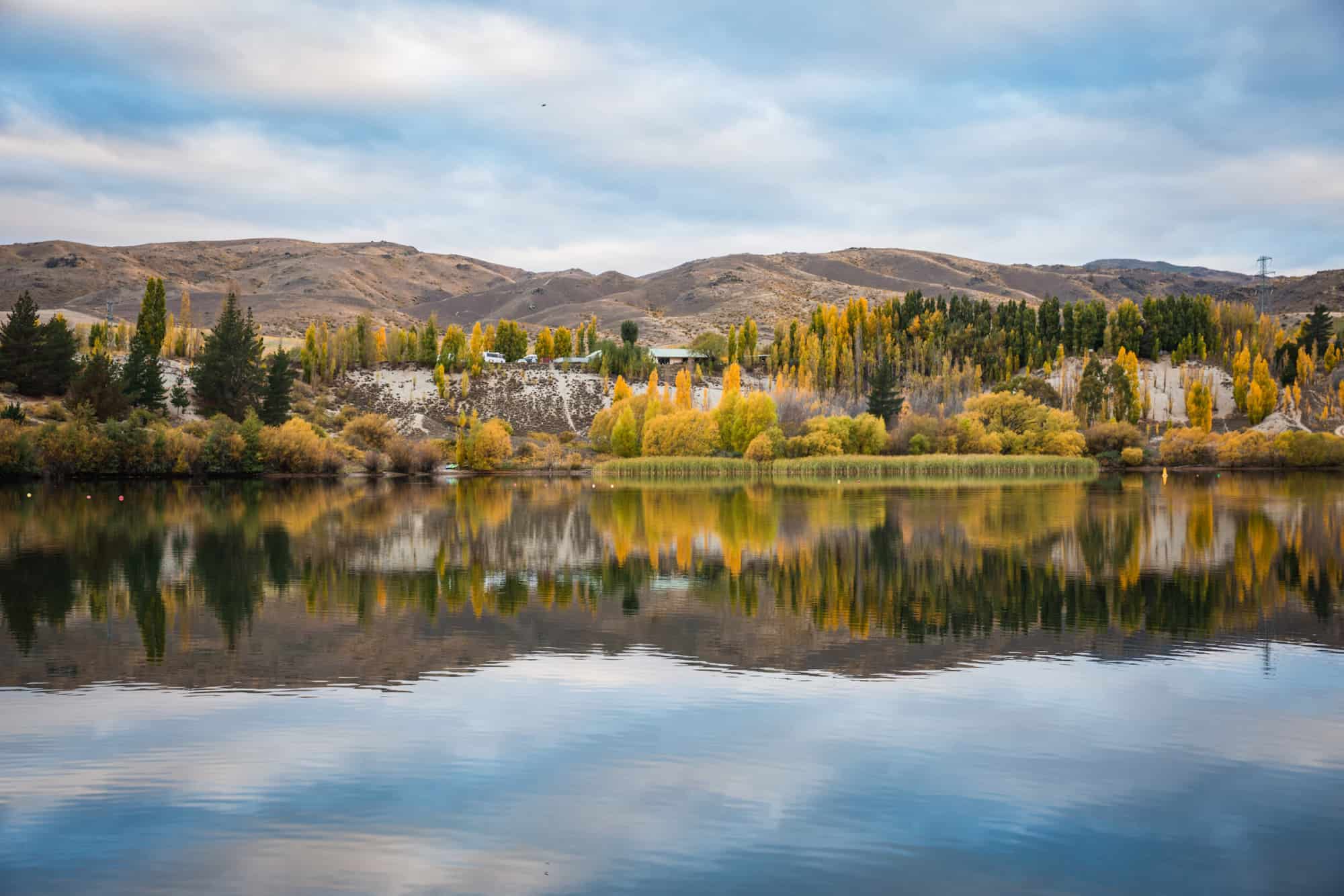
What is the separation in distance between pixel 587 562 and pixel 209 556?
966cm

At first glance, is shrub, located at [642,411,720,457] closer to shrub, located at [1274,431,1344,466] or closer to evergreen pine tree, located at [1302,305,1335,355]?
shrub, located at [1274,431,1344,466]

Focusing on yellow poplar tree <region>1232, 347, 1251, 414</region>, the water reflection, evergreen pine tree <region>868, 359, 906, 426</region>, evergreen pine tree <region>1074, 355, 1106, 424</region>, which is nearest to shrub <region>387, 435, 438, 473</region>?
the water reflection

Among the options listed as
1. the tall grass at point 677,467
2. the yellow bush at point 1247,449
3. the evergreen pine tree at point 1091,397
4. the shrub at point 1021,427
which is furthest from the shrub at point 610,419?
the yellow bush at point 1247,449

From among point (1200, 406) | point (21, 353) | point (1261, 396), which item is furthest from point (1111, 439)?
point (21, 353)

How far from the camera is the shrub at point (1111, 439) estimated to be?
9212 centimetres

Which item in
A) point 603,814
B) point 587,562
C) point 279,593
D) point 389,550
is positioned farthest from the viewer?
point 389,550

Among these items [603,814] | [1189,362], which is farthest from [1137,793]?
[1189,362]

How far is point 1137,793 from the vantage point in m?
9.63

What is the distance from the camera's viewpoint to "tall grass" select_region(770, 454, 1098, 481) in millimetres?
78688

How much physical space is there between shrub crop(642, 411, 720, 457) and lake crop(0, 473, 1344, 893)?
2407 inches

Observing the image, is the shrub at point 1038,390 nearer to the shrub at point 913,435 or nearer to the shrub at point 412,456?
the shrub at point 913,435

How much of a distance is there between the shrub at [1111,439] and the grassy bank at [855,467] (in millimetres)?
10441

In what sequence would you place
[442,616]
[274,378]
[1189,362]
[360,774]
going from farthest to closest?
[1189,362]
[274,378]
[442,616]
[360,774]

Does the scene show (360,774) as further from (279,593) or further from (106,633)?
(279,593)
